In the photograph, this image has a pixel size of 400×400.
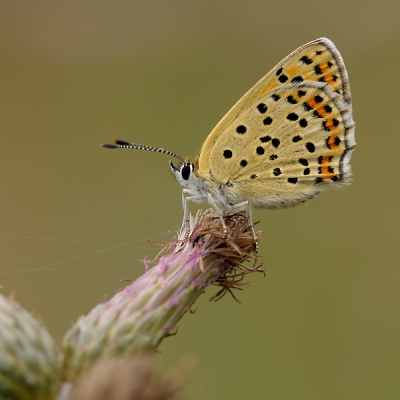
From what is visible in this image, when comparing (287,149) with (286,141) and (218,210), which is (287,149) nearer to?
(286,141)

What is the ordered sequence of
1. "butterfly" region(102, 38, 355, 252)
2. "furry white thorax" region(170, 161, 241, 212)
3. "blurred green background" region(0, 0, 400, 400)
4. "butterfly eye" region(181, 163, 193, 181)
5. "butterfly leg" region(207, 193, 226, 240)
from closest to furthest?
"butterfly leg" region(207, 193, 226, 240) → "furry white thorax" region(170, 161, 241, 212) → "butterfly" region(102, 38, 355, 252) → "butterfly eye" region(181, 163, 193, 181) → "blurred green background" region(0, 0, 400, 400)

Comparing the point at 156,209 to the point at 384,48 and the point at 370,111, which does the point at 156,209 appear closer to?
the point at 370,111

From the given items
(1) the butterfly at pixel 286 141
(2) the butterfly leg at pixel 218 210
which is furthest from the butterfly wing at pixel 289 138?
(2) the butterfly leg at pixel 218 210

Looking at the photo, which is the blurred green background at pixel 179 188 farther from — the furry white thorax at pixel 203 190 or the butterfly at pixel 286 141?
the butterfly at pixel 286 141

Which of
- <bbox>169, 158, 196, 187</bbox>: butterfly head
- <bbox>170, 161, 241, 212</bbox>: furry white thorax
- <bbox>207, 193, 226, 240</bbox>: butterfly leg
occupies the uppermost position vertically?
<bbox>169, 158, 196, 187</bbox>: butterfly head

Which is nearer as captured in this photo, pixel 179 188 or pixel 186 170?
pixel 186 170

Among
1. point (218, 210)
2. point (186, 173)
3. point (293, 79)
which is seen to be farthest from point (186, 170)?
point (293, 79)

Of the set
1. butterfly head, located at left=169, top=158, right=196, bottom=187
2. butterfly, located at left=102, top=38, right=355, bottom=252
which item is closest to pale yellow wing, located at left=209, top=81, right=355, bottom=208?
butterfly, located at left=102, top=38, right=355, bottom=252

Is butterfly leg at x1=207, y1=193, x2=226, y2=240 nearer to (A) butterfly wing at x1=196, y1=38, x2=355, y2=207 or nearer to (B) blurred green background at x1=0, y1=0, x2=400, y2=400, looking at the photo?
(A) butterfly wing at x1=196, y1=38, x2=355, y2=207
